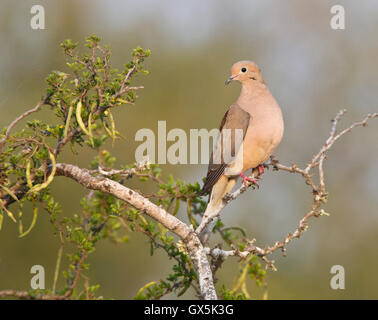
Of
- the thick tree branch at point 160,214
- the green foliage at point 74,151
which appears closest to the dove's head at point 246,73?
the green foliage at point 74,151

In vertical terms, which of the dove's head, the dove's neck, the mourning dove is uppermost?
the dove's head

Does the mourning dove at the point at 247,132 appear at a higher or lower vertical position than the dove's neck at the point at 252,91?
lower

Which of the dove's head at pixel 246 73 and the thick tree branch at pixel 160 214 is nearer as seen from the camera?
the thick tree branch at pixel 160 214

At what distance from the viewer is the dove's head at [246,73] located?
16.2ft

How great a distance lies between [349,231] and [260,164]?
10.2ft

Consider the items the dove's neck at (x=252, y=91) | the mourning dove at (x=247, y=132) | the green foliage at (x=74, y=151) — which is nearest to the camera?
the green foliage at (x=74, y=151)

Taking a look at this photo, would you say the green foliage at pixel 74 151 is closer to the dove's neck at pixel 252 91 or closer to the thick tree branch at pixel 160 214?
the thick tree branch at pixel 160 214

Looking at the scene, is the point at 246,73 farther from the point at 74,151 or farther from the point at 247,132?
the point at 74,151

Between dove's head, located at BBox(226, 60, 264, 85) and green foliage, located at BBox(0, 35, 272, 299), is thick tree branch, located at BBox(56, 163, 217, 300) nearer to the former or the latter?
green foliage, located at BBox(0, 35, 272, 299)

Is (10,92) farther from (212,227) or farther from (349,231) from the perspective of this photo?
(349,231)

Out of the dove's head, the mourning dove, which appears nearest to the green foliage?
the mourning dove

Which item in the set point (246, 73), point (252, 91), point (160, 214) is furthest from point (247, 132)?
point (160, 214)

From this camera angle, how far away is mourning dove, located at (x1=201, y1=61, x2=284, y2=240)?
455 cm
